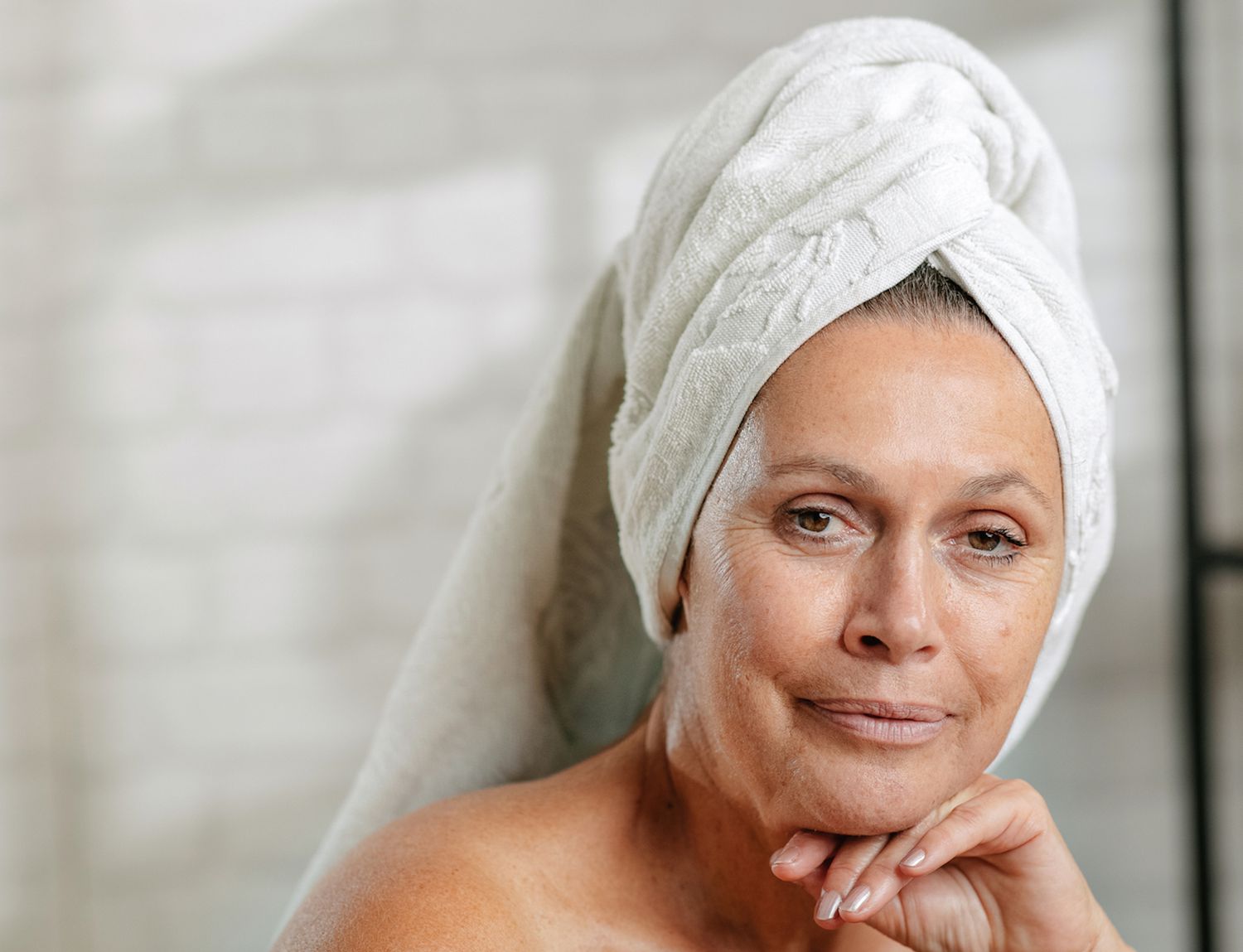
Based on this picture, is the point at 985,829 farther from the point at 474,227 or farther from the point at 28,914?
the point at 28,914

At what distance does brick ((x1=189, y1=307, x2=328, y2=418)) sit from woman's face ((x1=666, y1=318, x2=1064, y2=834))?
1.04m

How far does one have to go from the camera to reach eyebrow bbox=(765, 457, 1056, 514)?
2.93 ft

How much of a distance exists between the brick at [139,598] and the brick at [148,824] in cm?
22

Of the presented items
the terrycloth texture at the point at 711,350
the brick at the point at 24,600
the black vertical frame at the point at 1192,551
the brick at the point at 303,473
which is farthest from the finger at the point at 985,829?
the brick at the point at 24,600

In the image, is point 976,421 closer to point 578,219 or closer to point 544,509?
point 544,509

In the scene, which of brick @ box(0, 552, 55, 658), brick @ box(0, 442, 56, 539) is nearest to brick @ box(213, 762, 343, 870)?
brick @ box(0, 552, 55, 658)

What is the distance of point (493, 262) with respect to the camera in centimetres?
180

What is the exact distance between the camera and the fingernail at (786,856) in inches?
36.8

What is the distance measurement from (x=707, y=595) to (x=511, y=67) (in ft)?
3.73

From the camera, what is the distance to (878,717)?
0.90 m

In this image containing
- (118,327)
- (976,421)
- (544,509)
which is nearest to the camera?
(976,421)

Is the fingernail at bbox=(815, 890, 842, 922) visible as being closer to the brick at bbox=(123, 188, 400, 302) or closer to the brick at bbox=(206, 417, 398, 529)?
the brick at bbox=(206, 417, 398, 529)

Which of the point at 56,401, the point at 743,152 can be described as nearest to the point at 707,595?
the point at 743,152

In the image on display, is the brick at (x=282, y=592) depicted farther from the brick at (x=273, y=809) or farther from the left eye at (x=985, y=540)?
the left eye at (x=985, y=540)
